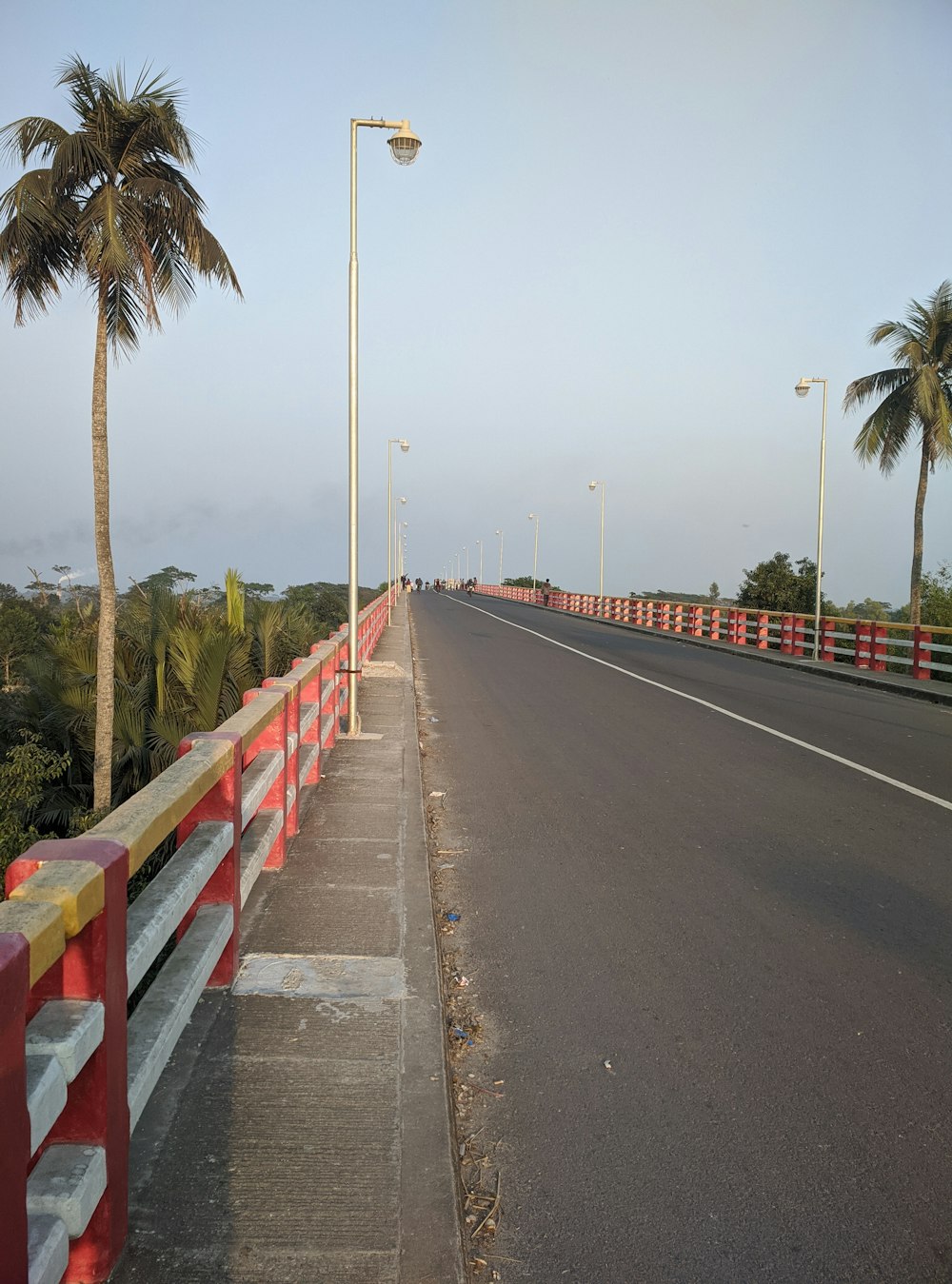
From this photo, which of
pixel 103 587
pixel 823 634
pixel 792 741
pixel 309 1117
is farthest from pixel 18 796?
pixel 823 634

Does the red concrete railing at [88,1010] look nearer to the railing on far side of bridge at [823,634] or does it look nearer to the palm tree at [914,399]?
the railing on far side of bridge at [823,634]

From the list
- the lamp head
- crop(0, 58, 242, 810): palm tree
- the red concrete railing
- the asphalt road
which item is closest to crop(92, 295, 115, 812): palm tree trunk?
crop(0, 58, 242, 810): palm tree

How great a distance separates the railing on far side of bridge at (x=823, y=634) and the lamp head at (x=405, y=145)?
14.1 m

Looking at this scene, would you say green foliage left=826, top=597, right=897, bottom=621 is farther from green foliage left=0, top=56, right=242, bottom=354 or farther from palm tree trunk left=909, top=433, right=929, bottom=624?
green foliage left=0, top=56, right=242, bottom=354

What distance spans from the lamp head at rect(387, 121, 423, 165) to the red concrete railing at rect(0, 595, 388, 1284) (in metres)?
9.44

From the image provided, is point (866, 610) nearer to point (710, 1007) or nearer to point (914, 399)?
point (914, 399)

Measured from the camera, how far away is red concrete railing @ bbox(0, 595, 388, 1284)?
1.76 meters

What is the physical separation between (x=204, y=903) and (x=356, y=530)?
8.19 meters

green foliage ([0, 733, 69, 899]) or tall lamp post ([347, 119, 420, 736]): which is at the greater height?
tall lamp post ([347, 119, 420, 736])

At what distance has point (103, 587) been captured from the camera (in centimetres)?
1464

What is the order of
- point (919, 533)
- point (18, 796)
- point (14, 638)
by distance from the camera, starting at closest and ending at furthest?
point (18, 796) < point (14, 638) < point (919, 533)

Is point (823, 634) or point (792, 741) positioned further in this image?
point (823, 634)

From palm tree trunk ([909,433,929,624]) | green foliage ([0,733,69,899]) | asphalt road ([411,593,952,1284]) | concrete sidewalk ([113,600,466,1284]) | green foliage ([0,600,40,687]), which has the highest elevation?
palm tree trunk ([909,433,929,624])

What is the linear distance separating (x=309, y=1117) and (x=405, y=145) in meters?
10.7
